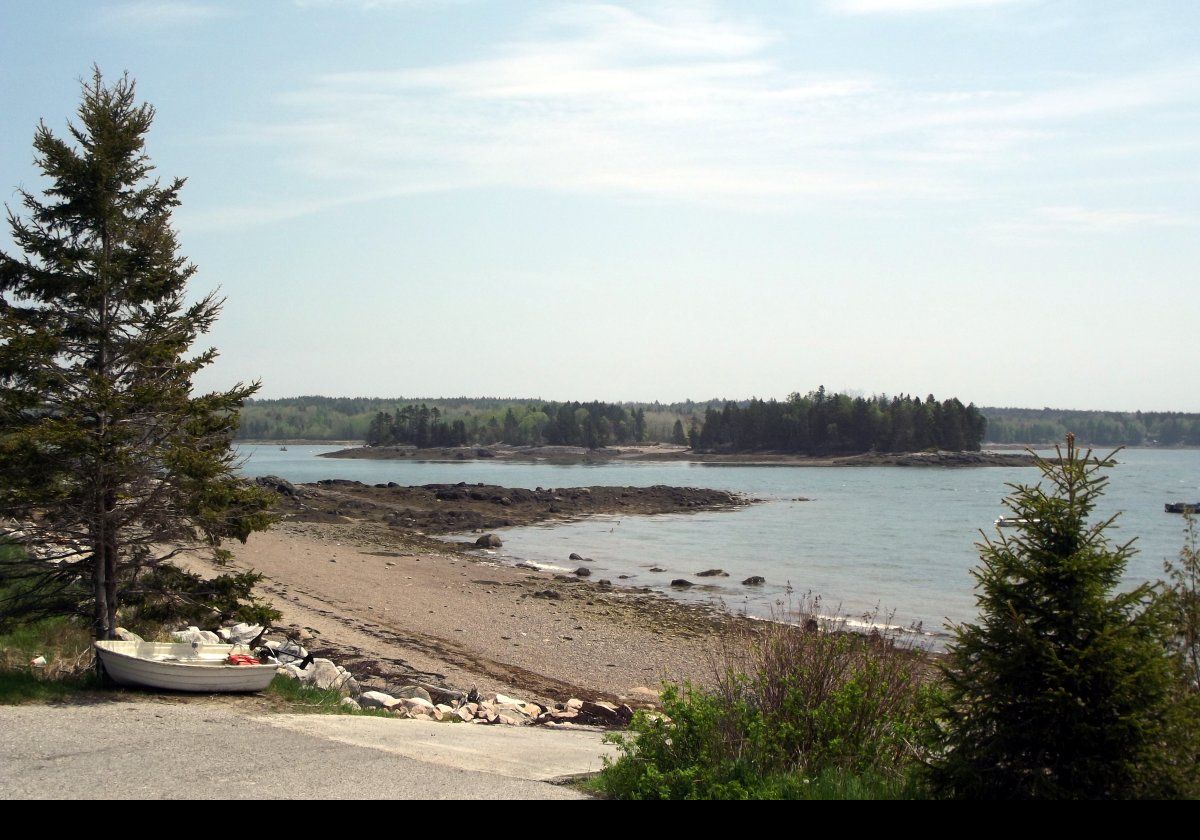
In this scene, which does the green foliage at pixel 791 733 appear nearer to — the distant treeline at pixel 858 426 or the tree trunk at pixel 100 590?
the tree trunk at pixel 100 590

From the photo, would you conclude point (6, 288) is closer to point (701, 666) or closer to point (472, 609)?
point (701, 666)

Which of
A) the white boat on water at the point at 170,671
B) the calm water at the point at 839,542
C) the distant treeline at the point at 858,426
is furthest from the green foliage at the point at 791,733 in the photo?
the distant treeline at the point at 858,426

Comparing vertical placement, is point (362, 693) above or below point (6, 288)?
below

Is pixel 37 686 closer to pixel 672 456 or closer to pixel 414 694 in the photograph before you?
pixel 414 694

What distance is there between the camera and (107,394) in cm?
1085

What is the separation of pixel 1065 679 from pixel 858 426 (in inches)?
5159

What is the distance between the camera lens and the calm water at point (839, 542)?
30.6m

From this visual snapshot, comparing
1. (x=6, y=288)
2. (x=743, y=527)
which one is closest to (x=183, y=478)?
(x=6, y=288)

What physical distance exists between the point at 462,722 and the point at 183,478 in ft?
15.3

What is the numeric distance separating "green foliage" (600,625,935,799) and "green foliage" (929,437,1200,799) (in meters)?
0.84

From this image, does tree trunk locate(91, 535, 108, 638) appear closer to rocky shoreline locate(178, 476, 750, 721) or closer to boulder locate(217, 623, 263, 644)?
rocky shoreline locate(178, 476, 750, 721)

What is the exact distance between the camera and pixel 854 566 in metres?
37.2

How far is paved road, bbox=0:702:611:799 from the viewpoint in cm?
682

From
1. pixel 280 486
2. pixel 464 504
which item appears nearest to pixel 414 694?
pixel 464 504
